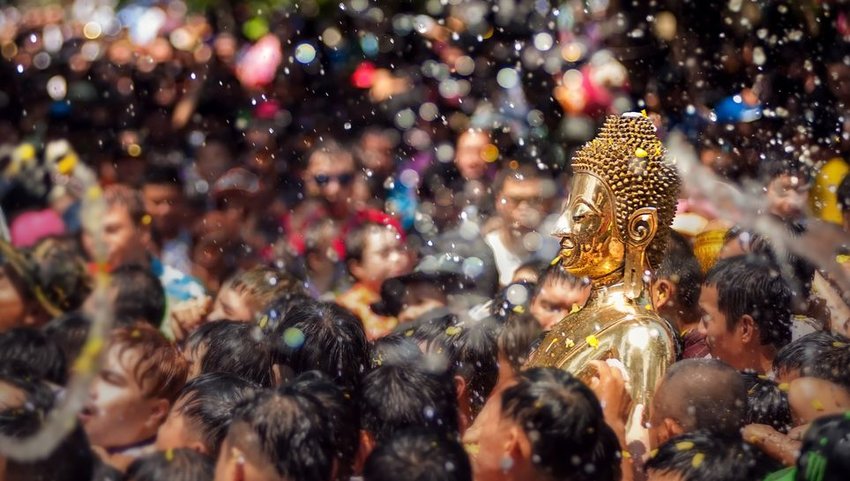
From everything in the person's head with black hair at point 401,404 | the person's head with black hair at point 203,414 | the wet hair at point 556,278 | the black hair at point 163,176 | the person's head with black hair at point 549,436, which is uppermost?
the person's head with black hair at point 549,436

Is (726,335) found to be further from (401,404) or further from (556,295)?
(401,404)

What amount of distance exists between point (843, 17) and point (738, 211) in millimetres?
1534

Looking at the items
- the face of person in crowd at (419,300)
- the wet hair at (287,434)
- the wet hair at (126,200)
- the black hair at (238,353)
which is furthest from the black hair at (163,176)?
Result: the wet hair at (287,434)

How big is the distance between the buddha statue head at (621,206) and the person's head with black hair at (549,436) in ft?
2.57

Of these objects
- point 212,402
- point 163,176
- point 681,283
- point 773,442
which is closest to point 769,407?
point 773,442

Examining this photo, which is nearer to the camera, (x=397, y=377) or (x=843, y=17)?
(x=397, y=377)

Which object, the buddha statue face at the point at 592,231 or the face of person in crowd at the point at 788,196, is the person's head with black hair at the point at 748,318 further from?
the face of person in crowd at the point at 788,196

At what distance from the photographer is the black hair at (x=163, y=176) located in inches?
260

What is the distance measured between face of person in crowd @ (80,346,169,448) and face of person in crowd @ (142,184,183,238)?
278cm

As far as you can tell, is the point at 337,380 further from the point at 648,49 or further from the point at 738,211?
the point at 648,49

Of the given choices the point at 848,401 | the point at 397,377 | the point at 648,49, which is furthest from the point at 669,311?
the point at 648,49

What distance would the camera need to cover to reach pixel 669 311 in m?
4.52

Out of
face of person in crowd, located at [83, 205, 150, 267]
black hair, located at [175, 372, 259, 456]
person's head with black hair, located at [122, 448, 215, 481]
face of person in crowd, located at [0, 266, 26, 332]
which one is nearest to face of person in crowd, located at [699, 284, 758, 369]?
black hair, located at [175, 372, 259, 456]

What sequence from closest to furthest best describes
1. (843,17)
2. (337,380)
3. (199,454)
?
(199,454) < (337,380) < (843,17)
